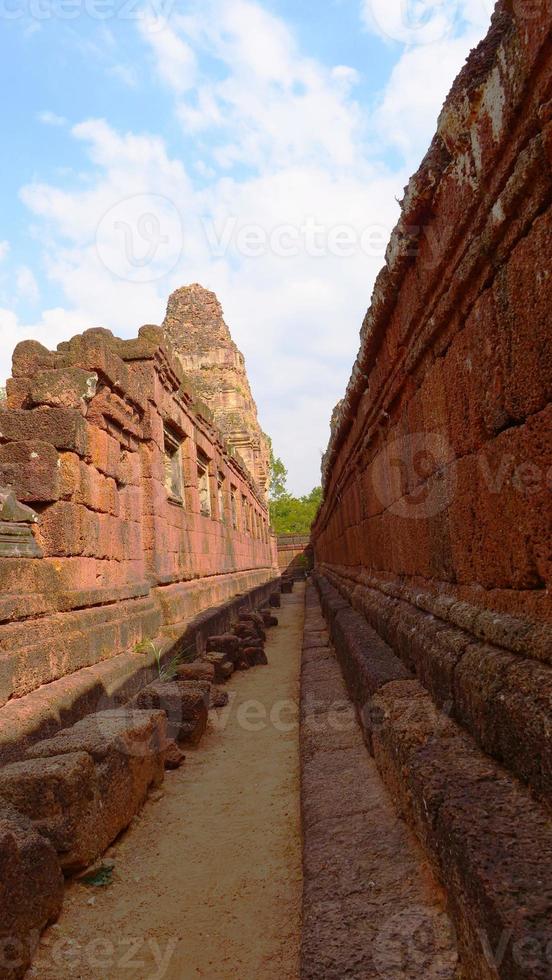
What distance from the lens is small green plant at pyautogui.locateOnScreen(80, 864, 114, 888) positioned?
7.43 feet

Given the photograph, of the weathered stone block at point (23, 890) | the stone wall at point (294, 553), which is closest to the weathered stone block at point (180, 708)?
the weathered stone block at point (23, 890)

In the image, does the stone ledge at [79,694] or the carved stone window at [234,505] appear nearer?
the stone ledge at [79,694]

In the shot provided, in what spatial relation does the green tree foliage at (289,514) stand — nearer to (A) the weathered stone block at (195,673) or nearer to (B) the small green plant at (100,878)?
(A) the weathered stone block at (195,673)

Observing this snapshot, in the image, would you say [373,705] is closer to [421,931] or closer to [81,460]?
[421,931]

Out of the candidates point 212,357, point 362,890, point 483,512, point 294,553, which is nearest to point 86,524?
point 483,512

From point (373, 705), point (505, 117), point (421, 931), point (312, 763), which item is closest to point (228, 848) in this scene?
point (312, 763)

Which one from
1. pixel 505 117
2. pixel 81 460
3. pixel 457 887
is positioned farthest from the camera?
pixel 81 460

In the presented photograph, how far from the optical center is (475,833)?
1346 mm

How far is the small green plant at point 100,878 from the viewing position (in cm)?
227

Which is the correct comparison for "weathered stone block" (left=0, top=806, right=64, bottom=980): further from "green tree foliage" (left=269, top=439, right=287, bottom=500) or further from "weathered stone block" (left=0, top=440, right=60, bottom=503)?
"green tree foliage" (left=269, top=439, right=287, bottom=500)

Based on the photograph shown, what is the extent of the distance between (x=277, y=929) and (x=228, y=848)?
68cm

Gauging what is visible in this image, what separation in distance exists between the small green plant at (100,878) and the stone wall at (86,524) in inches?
40.0

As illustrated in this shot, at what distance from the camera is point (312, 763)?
276 centimetres

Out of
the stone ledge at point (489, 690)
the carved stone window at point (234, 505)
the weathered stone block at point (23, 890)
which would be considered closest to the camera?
the stone ledge at point (489, 690)
